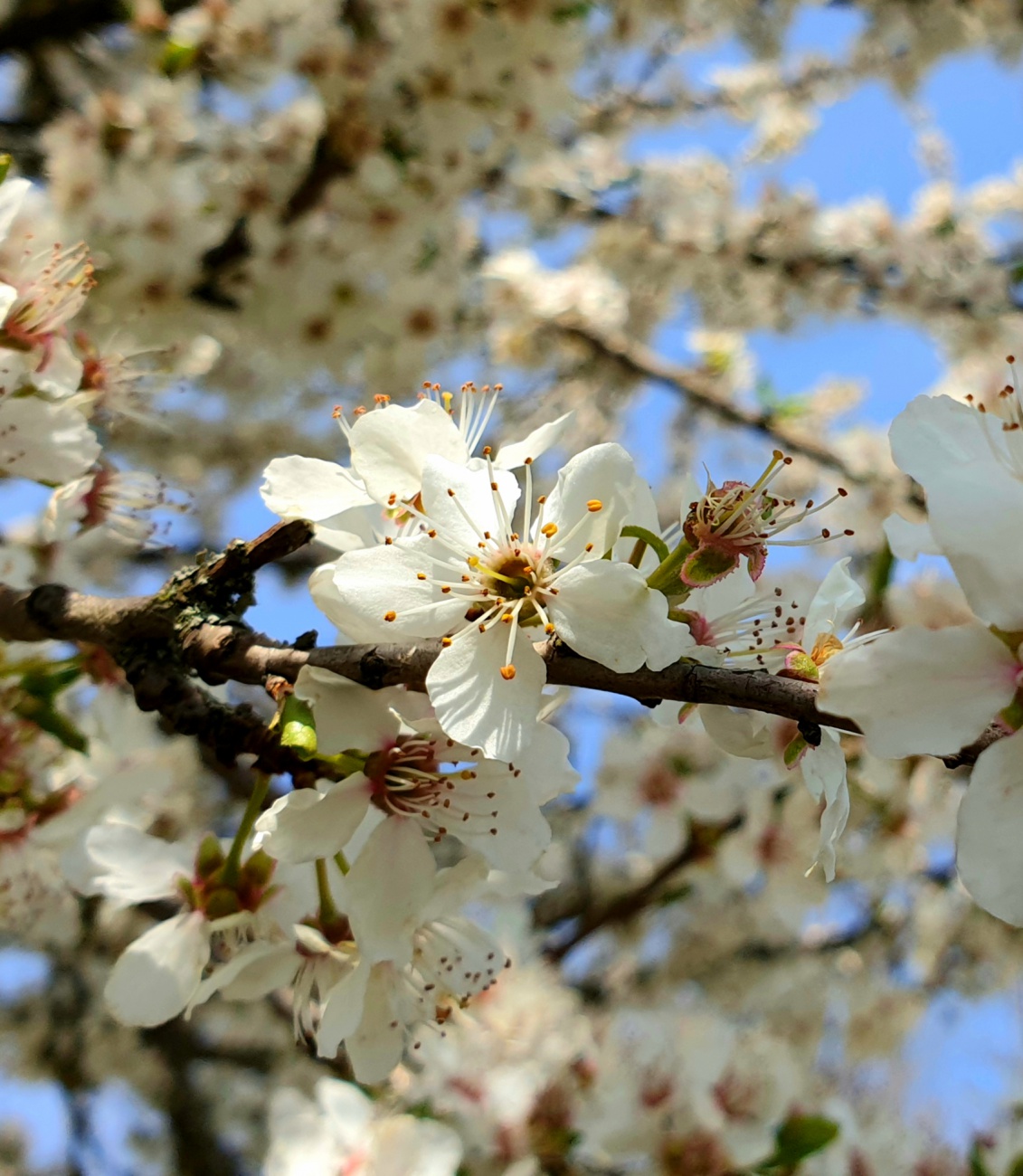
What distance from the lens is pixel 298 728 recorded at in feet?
2.60

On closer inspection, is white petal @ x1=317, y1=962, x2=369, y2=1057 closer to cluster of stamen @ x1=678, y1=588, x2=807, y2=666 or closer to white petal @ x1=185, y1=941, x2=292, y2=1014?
white petal @ x1=185, y1=941, x2=292, y2=1014

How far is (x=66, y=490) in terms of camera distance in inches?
47.2

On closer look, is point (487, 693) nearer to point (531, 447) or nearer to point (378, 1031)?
point (531, 447)

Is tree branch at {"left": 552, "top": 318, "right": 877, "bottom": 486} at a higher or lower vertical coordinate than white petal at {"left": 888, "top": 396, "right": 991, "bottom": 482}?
lower

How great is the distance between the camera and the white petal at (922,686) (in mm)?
646

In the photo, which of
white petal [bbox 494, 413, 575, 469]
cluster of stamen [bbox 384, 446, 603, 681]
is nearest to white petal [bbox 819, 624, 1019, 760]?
cluster of stamen [bbox 384, 446, 603, 681]

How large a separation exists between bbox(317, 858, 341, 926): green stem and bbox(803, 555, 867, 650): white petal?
1.68ft

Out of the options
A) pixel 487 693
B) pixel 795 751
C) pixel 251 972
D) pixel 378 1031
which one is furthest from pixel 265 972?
pixel 795 751

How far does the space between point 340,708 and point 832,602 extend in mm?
450

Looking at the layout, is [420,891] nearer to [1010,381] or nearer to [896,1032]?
[1010,381]

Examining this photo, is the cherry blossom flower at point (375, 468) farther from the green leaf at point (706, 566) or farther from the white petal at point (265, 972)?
the white petal at point (265, 972)

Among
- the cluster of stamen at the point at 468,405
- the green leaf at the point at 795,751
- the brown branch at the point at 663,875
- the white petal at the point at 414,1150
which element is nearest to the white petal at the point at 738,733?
the green leaf at the point at 795,751

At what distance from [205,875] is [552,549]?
0.55 meters

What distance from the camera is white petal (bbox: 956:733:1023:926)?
657 millimetres
